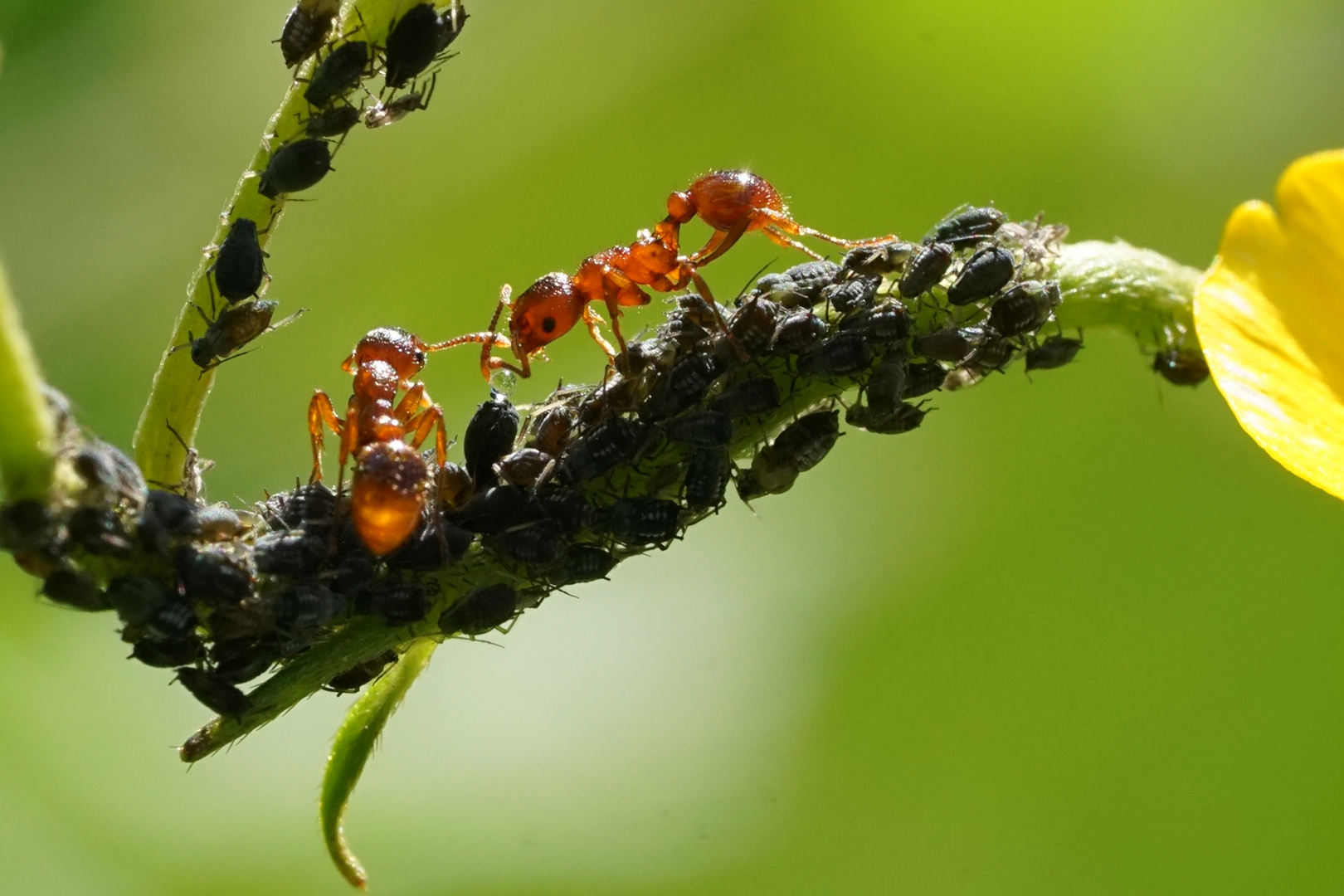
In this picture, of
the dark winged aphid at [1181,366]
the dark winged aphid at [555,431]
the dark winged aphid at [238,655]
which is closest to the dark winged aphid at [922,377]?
the dark winged aphid at [555,431]

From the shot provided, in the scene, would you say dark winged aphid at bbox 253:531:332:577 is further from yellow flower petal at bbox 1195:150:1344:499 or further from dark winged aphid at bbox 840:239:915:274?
yellow flower petal at bbox 1195:150:1344:499

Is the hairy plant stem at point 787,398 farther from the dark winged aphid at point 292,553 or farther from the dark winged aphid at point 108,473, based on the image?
the dark winged aphid at point 108,473

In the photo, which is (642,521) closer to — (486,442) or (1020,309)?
(486,442)

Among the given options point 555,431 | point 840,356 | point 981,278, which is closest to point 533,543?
point 555,431

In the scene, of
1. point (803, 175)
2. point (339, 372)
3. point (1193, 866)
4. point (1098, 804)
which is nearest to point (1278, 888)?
point (1193, 866)

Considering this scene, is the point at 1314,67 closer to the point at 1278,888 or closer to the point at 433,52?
the point at 1278,888
